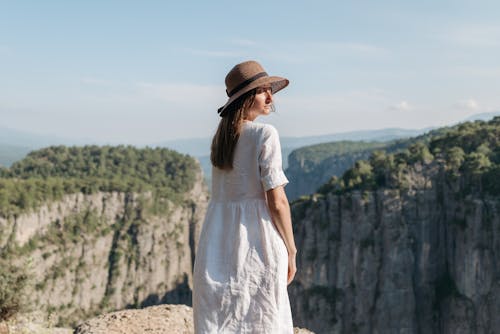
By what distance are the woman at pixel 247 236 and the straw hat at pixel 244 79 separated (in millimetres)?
12

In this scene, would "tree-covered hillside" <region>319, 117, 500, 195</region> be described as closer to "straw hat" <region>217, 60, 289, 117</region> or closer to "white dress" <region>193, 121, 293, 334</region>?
"straw hat" <region>217, 60, 289, 117</region>

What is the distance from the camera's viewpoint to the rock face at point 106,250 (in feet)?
316

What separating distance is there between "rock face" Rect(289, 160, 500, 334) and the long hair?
54.9 metres

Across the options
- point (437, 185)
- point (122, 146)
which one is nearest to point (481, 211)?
point (437, 185)

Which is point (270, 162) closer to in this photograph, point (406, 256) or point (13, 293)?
point (13, 293)

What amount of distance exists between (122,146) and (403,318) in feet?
→ 323

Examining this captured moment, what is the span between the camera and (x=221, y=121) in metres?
6.72

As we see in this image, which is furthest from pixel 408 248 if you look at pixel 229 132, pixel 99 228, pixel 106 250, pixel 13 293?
pixel 106 250

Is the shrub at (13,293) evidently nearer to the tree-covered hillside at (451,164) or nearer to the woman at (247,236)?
the woman at (247,236)

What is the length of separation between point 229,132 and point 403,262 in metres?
59.5

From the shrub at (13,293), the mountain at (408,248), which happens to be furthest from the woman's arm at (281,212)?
the mountain at (408,248)

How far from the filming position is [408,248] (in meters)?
62.9

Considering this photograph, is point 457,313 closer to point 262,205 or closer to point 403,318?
point 403,318

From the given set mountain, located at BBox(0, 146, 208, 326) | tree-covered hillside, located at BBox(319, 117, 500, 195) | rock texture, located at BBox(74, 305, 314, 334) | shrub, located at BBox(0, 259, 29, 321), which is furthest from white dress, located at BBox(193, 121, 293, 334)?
mountain, located at BBox(0, 146, 208, 326)
